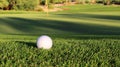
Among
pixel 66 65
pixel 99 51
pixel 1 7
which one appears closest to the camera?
pixel 66 65

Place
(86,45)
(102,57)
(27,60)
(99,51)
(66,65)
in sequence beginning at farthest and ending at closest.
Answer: (86,45) → (99,51) → (102,57) → (27,60) → (66,65)

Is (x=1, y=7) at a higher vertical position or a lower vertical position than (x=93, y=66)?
lower

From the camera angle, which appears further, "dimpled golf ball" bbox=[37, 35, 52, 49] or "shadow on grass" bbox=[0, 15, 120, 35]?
"shadow on grass" bbox=[0, 15, 120, 35]

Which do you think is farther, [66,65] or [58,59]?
[58,59]

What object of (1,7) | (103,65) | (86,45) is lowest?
(1,7)

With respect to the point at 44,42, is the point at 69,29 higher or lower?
lower

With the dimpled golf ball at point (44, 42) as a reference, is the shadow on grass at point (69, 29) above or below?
below

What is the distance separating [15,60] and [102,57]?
3458mm

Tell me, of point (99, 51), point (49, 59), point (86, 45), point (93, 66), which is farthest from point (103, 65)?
point (86, 45)

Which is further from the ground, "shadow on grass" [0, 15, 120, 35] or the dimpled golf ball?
the dimpled golf ball

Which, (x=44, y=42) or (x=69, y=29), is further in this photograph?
(x=69, y=29)

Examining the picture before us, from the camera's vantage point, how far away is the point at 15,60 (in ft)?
37.2

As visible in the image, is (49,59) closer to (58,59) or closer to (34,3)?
(58,59)

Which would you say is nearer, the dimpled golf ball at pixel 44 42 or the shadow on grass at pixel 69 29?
the dimpled golf ball at pixel 44 42
